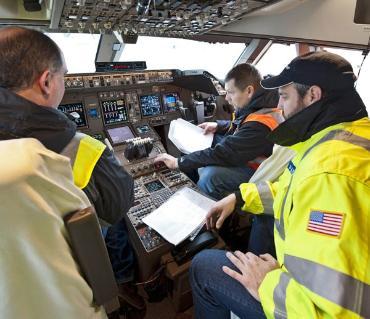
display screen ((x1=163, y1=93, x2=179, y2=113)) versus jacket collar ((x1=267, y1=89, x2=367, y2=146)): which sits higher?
jacket collar ((x1=267, y1=89, x2=367, y2=146))


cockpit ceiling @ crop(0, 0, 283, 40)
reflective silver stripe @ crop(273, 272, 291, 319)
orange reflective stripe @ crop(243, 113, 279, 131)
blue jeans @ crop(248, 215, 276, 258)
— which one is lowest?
blue jeans @ crop(248, 215, 276, 258)

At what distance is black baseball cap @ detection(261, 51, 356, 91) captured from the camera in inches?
30.7

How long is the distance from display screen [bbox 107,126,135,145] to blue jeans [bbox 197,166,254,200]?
672mm

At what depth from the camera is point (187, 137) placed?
2.00 m

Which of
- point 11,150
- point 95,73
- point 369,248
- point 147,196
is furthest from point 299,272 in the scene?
point 95,73

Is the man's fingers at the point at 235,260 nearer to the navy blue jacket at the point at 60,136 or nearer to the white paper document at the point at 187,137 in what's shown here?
the navy blue jacket at the point at 60,136

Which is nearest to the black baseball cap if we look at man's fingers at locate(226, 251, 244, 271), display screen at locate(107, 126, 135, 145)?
man's fingers at locate(226, 251, 244, 271)

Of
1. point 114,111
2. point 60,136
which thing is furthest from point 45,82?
point 114,111

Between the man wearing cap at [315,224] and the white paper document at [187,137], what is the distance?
3.34 ft

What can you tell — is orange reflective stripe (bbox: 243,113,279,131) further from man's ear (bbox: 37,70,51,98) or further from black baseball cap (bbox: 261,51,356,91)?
man's ear (bbox: 37,70,51,98)

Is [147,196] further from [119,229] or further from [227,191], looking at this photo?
[227,191]

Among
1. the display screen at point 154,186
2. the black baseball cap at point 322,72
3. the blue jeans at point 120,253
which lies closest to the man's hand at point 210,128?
the display screen at point 154,186

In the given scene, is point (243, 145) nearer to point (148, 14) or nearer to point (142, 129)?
point (142, 129)

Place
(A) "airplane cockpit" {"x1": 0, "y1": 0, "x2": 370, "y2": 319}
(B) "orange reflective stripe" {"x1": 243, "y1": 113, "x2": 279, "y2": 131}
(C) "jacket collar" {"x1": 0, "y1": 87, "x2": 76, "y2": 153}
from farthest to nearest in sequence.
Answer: (B) "orange reflective stripe" {"x1": 243, "y1": 113, "x2": 279, "y2": 131}, (A) "airplane cockpit" {"x1": 0, "y1": 0, "x2": 370, "y2": 319}, (C) "jacket collar" {"x1": 0, "y1": 87, "x2": 76, "y2": 153}
